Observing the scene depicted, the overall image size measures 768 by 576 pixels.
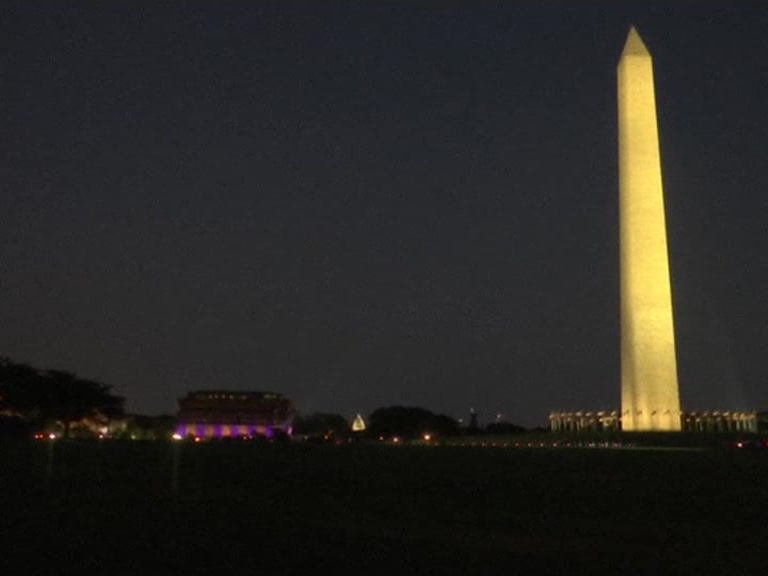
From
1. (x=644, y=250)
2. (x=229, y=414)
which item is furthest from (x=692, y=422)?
(x=229, y=414)

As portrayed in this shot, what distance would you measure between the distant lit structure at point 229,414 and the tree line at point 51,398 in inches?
1021

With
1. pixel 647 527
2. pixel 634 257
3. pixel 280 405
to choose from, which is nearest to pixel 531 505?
pixel 647 527

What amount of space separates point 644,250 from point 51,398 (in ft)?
133

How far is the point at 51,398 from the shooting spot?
76562 mm

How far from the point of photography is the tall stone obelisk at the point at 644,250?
50.7 meters

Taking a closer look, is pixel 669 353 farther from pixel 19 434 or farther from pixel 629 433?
pixel 19 434

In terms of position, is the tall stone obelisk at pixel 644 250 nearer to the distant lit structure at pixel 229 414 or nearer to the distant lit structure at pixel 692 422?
the distant lit structure at pixel 692 422

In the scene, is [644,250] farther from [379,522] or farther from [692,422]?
[379,522]

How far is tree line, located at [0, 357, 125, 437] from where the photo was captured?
7400cm

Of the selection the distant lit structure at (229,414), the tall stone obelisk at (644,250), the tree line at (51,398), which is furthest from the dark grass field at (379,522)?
the distant lit structure at (229,414)

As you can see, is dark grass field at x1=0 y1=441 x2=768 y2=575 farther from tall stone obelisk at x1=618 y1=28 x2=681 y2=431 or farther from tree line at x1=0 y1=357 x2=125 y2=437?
tree line at x1=0 y1=357 x2=125 y2=437

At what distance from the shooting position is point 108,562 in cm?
969

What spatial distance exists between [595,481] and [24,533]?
11.7 meters

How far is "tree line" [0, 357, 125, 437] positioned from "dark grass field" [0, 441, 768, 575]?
52.6 m
